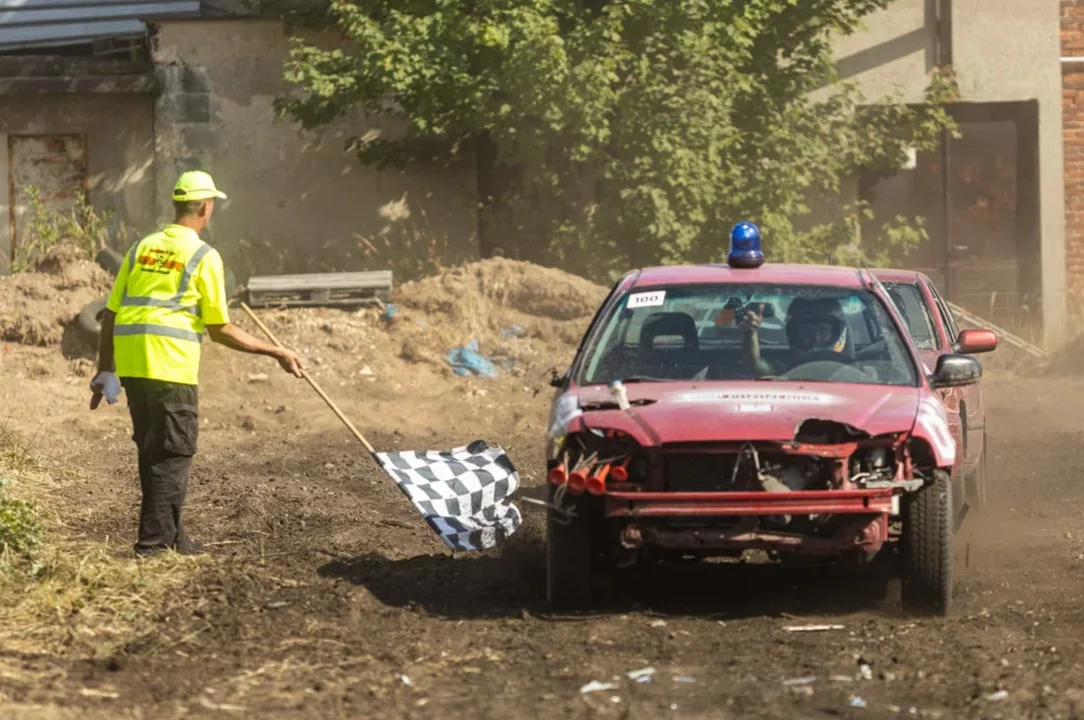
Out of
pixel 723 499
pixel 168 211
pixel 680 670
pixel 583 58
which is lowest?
pixel 680 670

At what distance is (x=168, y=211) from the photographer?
72.1 feet

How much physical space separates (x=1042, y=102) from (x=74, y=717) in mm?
19155

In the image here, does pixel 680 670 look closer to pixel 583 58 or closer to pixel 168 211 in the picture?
pixel 583 58

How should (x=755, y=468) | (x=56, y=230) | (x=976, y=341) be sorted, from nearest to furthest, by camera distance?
(x=755, y=468)
(x=976, y=341)
(x=56, y=230)

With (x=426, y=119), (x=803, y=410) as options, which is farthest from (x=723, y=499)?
(x=426, y=119)

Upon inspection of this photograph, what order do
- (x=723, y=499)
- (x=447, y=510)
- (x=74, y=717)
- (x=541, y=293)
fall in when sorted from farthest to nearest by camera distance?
(x=541, y=293)
(x=447, y=510)
(x=723, y=499)
(x=74, y=717)

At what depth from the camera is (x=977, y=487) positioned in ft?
36.9

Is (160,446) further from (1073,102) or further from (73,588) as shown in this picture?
(1073,102)

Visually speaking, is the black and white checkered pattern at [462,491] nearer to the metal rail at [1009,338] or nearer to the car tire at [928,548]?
the car tire at [928,548]

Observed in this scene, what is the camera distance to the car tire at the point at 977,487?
36.3 feet

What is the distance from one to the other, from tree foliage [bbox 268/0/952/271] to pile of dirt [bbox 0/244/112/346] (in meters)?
3.19

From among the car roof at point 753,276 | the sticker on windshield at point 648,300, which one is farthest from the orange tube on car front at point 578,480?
the car roof at point 753,276

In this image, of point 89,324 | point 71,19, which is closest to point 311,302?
point 89,324

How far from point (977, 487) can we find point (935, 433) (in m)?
3.89
